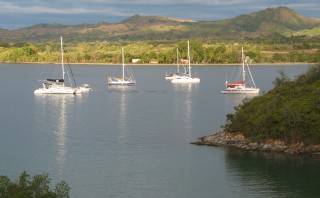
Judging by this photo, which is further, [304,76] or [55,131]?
[55,131]

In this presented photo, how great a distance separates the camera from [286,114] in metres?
39.2

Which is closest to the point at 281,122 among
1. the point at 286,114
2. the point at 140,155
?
the point at 286,114

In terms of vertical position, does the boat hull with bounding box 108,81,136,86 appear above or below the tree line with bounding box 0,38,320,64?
below

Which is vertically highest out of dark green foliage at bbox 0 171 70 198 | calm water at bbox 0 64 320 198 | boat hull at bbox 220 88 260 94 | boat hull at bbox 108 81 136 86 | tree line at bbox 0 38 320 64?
tree line at bbox 0 38 320 64

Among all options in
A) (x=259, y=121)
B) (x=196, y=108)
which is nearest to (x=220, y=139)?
(x=259, y=121)

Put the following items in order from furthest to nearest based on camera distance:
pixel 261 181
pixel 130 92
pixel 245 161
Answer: pixel 130 92, pixel 245 161, pixel 261 181

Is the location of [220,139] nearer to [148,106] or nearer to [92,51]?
[148,106]

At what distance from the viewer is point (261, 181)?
34.4m

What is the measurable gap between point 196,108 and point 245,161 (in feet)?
88.3

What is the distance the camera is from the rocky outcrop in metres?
38.9

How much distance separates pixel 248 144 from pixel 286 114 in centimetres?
333

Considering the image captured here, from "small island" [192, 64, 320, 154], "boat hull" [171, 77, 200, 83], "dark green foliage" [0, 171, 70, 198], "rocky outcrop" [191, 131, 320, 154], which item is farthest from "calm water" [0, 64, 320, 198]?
"boat hull" [171, 77, 200, 83]

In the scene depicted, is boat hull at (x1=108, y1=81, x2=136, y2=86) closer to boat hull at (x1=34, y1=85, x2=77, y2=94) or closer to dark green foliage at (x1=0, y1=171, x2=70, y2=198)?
boat hull at (x1=34, y1=85, x2=77, y2=94)

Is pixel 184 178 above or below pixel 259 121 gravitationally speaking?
below
